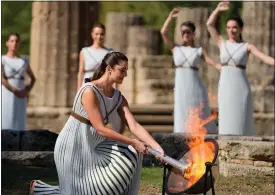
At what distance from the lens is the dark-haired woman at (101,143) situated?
7965mm

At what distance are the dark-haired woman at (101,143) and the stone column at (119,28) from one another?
18.5 meters

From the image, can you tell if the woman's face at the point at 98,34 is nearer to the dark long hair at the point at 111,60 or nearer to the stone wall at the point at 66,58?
the dark long hair at the point at 111,60

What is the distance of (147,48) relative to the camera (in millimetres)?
25922

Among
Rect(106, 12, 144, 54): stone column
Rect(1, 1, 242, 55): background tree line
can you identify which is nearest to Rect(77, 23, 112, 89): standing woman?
Rect(106, 12, 144, 54): stone column

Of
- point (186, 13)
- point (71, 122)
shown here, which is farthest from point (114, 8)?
point (71, 122)

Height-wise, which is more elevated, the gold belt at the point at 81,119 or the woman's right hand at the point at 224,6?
the woman's right hand at the point at 224,6

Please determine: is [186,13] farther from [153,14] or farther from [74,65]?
[153,14]

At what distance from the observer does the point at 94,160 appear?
26.5 ft

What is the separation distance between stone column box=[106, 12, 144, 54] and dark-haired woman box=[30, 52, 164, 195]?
1854 centimetres

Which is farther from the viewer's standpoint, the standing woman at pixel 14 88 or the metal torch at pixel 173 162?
the standing woman at pixel 14 88

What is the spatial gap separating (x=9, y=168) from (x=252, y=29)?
9339 mm

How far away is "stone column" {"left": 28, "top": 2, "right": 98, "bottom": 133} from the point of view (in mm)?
18547

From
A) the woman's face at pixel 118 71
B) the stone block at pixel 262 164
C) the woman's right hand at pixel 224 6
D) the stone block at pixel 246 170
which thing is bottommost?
the stone block at pixel 246 170

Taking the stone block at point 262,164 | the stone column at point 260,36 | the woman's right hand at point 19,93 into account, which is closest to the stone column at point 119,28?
the stone column at point 260,36
